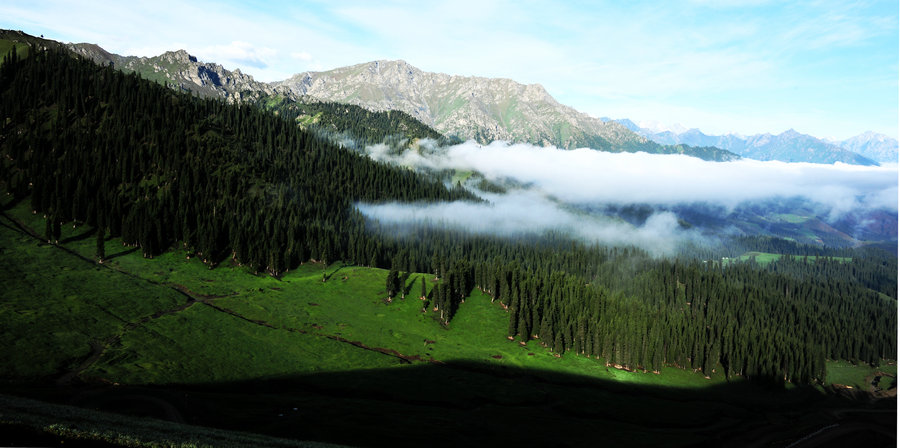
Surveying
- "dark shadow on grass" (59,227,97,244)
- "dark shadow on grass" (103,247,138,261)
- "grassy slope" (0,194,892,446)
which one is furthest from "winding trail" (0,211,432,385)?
"dark shadow on grass" (103,247,138,261)

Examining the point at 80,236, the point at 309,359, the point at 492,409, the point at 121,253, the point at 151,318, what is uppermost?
the point at 80,236

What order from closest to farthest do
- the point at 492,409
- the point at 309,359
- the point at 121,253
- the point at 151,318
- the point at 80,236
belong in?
the point at 492,409 < the point at 309,359 < the point at 151,318 < the point at 121,253 < the point at 80,236

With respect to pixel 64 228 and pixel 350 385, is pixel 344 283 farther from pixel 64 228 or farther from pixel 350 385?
pixel 64 228

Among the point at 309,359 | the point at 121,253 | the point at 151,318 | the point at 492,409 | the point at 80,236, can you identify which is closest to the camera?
the point at 492,409

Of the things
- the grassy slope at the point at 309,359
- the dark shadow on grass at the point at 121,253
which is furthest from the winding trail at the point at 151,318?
the dark shadow on grass at the point at 121,253

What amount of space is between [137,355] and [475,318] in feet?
374

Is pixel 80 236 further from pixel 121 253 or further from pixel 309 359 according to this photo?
pixel 309 359

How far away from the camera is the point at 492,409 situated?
116 metres

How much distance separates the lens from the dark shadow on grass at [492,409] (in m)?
87.5

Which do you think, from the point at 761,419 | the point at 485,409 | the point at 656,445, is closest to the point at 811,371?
the point at 761,419

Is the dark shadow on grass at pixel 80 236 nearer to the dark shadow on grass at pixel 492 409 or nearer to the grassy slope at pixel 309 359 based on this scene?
the grassy slope at pixel 309 359

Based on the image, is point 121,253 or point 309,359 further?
point 121,253

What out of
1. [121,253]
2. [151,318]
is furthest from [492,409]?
[121,253]

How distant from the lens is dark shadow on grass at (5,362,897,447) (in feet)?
287
